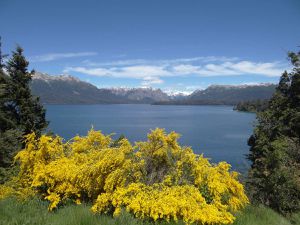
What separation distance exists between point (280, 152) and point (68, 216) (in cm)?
1239

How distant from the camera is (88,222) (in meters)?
6.72

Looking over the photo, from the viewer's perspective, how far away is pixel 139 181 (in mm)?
8164

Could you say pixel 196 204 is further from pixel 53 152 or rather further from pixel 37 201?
pixel 53 152

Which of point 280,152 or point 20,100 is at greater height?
point 20,100

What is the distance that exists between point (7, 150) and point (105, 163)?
14403mm

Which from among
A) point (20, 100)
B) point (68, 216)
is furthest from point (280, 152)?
point (20, 100)

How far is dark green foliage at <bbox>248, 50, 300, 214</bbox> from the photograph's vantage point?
42.1 feet

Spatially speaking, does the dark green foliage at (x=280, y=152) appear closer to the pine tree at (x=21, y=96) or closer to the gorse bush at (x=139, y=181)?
the gorse bush at (x=139, y=181)

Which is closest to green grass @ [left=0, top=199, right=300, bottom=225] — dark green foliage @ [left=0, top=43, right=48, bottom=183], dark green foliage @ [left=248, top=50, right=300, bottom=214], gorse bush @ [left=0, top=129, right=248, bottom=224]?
gorse bush @ [left=0, top=129, right=248, bottom=224]

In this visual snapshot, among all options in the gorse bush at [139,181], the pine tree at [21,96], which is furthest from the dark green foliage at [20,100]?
the gorse bush at [139,181]

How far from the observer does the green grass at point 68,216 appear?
Answer: 671 cm

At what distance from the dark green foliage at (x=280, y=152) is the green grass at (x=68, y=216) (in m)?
3.51

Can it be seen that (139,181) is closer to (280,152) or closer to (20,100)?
(280,152)

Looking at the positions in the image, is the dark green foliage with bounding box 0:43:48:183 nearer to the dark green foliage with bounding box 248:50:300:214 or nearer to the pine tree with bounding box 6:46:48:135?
the pine tree with bounding box 6:46:48:135
